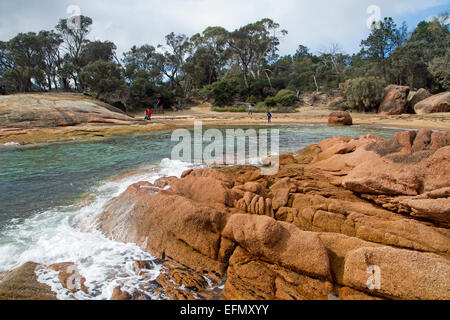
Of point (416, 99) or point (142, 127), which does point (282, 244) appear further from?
point (416, 99)

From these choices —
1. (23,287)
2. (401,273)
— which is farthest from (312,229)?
(23,287)

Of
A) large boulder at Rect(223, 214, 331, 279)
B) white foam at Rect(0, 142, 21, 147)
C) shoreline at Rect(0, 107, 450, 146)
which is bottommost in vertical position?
large boulder at Rect(223, 214, 331, 279)

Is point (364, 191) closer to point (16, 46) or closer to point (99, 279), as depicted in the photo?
point (99, 279)

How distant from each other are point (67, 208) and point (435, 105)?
24.5 meters

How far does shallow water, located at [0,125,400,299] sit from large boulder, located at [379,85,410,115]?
21359 mm

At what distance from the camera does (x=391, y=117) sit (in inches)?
763

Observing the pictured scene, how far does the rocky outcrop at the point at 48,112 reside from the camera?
13734mm

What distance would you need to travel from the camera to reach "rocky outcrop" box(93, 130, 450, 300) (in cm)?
225

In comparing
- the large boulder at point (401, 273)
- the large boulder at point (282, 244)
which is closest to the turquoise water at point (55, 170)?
the large boulder at point (282, 244)

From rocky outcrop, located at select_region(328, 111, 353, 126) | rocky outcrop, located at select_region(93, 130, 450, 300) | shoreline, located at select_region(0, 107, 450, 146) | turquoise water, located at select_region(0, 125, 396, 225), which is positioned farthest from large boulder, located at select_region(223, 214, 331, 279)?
rocky outcrop, located at select_region(328, 111, 353, 126)

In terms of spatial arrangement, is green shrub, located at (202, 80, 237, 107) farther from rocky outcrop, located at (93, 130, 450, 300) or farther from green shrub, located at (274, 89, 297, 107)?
rocky outcrop, located at (93, 130, 450, 300)

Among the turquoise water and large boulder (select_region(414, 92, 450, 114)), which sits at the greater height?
large boulder (select_region(414, 92, 450, 114))

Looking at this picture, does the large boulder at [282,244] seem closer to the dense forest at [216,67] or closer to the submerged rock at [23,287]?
the submerged rock at [23,287]
